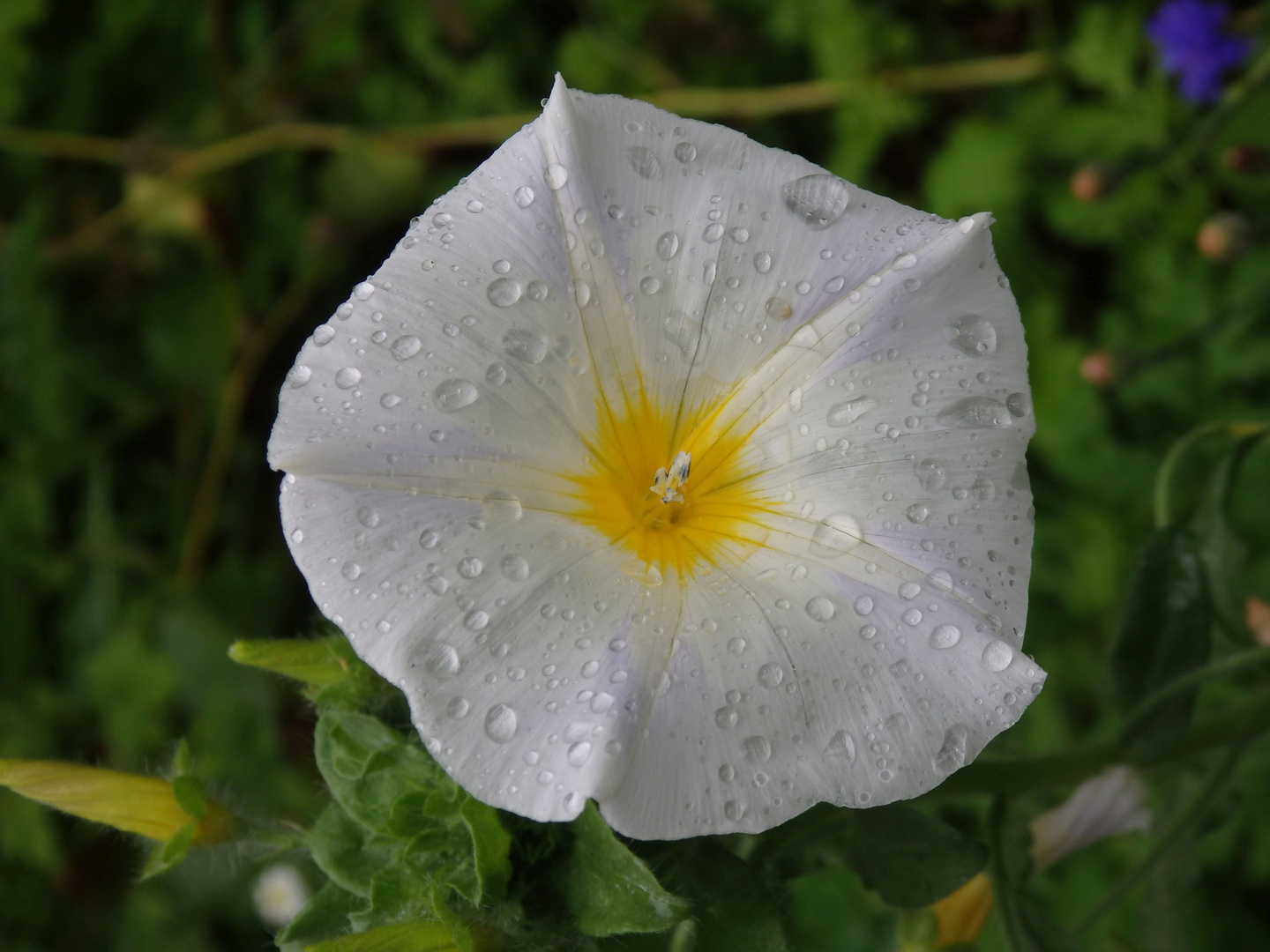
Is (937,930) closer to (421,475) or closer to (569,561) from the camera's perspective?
(569,561)

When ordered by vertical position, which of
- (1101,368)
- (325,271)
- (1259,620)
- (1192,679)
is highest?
(325,271)

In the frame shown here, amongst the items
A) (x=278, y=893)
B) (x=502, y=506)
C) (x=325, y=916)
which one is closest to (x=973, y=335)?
(x=502, y=506)

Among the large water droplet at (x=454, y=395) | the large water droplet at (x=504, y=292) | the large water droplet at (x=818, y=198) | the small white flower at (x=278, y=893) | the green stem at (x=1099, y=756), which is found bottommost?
the small white flower at (x=278, y=893)

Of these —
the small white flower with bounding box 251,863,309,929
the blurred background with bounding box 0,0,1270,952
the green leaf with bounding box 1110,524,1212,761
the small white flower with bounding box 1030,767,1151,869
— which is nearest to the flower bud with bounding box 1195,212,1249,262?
the blurred background with bounding box 0,0,1270,952

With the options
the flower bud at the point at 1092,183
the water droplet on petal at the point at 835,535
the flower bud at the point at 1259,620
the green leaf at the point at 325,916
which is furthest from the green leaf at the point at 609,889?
the flower bud at the point at 1092,183

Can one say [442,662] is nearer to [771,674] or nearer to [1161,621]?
[771,674]

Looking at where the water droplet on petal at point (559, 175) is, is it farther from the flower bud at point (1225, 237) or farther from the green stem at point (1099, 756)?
the flower bud at point (1225, 237)
